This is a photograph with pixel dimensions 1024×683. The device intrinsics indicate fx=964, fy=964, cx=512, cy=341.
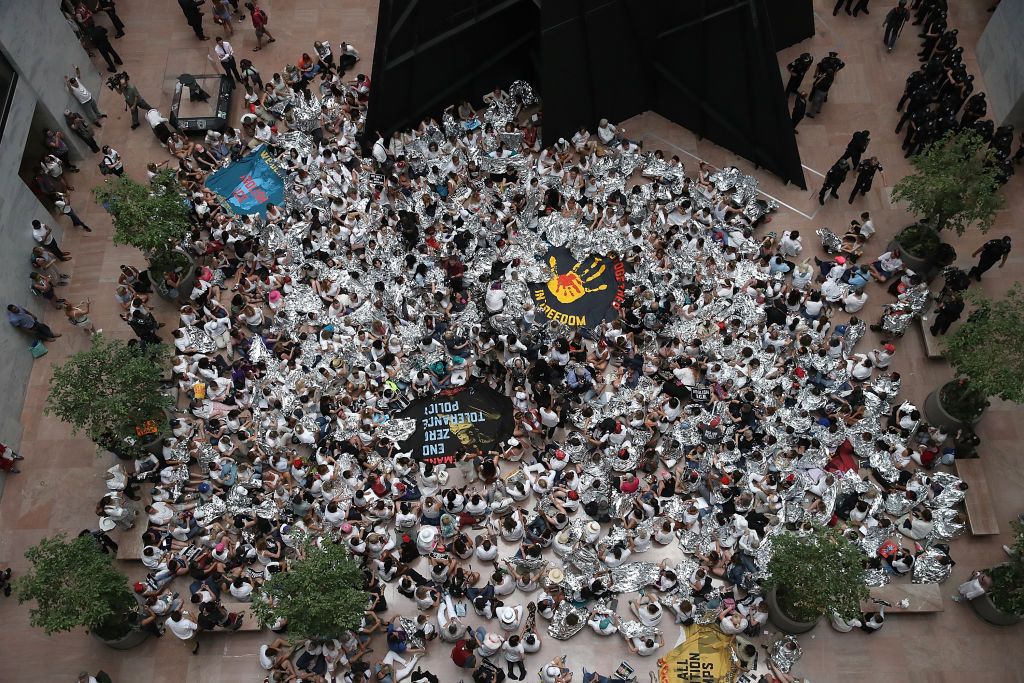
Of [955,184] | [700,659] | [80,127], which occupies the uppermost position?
[80,127]

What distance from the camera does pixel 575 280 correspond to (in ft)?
76.1

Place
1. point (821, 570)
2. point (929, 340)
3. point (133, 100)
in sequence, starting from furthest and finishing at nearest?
1. point (133, 100)
2. point (929, 340)
3. point (821, 570)

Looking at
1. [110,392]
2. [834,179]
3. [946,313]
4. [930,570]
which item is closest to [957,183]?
[946,313]

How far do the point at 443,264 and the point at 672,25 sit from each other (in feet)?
26.9

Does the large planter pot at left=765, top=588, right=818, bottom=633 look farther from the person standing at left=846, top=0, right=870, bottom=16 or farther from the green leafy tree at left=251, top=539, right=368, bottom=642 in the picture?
the person standing at left=846, top=0, right=870, bottom=16

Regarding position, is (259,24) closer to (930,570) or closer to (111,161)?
(111,161)

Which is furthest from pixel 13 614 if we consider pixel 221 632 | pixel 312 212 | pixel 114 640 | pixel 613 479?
pixel 613 479

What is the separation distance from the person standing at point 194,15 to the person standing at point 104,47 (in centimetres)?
230

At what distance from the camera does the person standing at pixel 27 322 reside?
74.5 ft

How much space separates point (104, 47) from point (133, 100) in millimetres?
2385

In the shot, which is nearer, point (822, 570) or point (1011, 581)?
point (822, 570)

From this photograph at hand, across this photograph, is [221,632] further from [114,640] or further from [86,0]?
[86,0]

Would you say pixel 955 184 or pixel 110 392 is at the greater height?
pixel 955 184

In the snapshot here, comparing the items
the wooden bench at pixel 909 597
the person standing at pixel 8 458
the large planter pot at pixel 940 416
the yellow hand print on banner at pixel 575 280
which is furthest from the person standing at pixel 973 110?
the person standing at pixel 8 458
